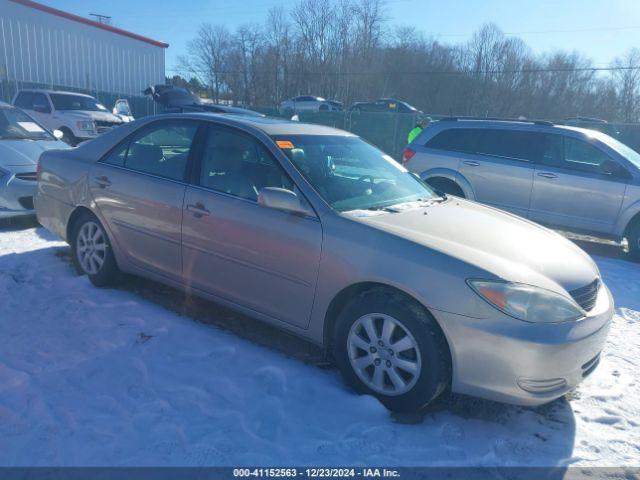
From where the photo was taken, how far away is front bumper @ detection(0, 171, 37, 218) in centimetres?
612

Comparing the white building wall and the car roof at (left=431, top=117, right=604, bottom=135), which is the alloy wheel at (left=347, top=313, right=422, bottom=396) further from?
the white building wall

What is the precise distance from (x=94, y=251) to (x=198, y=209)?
145cm

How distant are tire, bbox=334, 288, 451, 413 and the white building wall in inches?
1087

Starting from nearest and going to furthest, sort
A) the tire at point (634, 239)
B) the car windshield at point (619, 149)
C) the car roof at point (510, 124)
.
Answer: the tire at point (634, 239)
the car windshield at point (619, 149)
the car roof at point (510, 124)

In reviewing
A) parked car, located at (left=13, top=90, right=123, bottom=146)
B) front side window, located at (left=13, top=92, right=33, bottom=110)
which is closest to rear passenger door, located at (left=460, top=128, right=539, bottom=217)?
parked car, located at (left=13, top=90, right=123, bottom=146)

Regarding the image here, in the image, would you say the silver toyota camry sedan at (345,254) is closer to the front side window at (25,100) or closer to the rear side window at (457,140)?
the rear side window at (457,140)

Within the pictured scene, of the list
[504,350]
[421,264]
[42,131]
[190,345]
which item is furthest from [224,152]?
[42,131]

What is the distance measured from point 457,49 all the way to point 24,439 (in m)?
52.1

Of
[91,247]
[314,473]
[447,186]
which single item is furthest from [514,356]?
[447,186]

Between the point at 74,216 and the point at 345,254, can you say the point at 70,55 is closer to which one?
the point at 74,216

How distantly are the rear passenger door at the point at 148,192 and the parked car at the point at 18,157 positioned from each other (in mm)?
2576

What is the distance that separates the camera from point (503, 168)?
7.52 m

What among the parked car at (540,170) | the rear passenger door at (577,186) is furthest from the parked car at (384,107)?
the rear passenger door at (577,186)

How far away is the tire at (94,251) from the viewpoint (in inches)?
171
